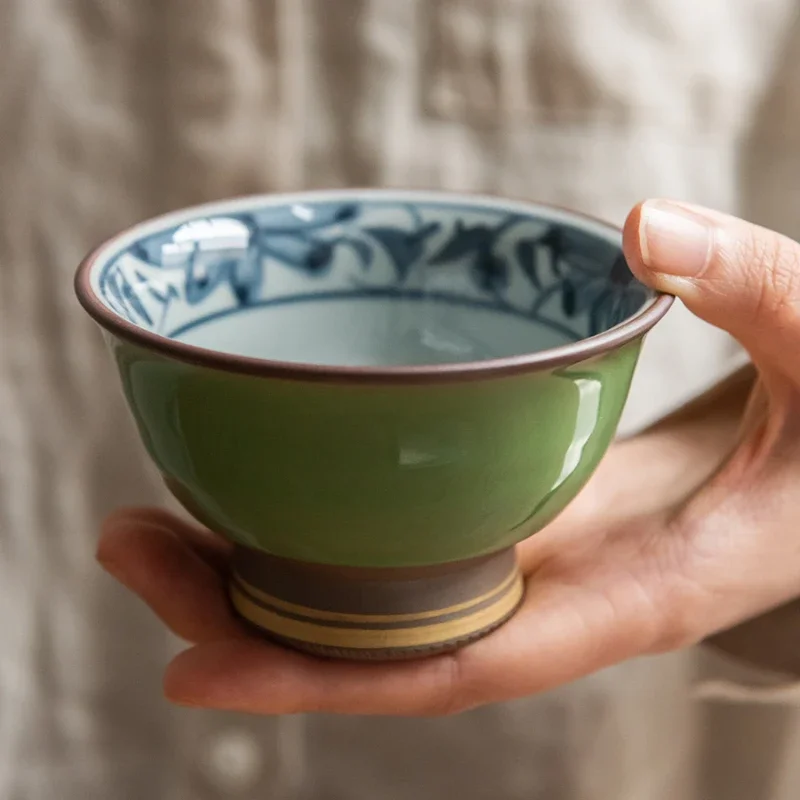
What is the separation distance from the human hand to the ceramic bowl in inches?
0.7

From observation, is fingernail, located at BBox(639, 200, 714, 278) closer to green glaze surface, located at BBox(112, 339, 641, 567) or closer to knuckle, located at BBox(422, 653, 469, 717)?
green glaze surface, located at BBox(112, 339, 641, 567)

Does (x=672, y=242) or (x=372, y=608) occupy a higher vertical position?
(x=672, y=242)

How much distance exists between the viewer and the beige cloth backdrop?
48 cm

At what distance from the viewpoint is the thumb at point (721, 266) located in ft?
1.05

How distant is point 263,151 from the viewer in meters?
0.49

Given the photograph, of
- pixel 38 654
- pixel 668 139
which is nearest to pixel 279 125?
pixel 668 139

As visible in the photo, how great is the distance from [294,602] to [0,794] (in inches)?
13.9

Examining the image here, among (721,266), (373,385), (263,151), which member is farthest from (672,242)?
(263,151)

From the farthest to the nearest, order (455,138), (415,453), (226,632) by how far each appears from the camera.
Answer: (455,138) < (226,632) < (415,453)

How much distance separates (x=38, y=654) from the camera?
0.57m

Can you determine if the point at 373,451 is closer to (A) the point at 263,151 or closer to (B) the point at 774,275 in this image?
(B) the point at 774,275

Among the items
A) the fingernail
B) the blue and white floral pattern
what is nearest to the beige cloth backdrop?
the blue and white floral pattern

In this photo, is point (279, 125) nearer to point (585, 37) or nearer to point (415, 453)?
point (585, 37)

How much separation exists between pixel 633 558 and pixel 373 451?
7.8 inches
